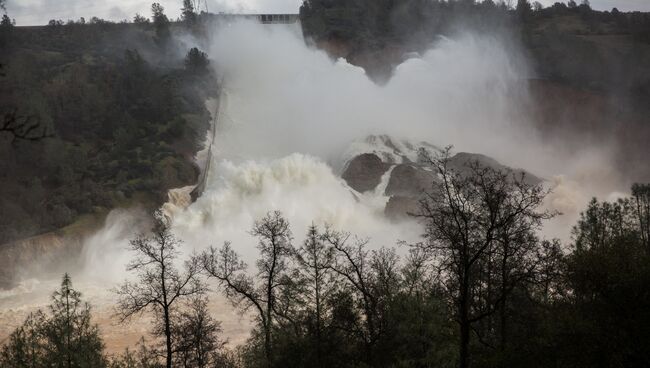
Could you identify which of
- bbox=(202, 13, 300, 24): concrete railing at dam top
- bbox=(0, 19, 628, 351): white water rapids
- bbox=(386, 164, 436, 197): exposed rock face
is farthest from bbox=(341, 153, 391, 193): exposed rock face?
bbox=(202, 13, 300, 24): concrete railing at dam top

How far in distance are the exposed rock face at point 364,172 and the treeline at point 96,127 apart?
17.3 meters

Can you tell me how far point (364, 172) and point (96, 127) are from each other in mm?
34882

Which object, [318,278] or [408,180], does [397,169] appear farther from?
[318,278]

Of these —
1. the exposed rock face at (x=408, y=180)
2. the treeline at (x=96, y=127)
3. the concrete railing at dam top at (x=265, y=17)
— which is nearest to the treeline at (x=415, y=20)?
the concrete railing at dam top at (x=265, y=17)

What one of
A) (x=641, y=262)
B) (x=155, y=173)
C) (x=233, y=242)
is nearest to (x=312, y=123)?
(x=155, y=173)

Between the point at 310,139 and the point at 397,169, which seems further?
the point at 310,139

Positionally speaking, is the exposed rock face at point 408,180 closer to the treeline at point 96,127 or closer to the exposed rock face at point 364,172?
the exposed rock face at point 364,172

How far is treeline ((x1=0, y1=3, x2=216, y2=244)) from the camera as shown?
5509 centimetres

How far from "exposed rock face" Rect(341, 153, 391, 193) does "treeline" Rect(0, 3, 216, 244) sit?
1730 centimetres

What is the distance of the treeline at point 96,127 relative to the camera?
181ft

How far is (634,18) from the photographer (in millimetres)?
104188

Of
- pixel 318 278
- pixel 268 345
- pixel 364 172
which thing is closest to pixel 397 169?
pixel 364 172

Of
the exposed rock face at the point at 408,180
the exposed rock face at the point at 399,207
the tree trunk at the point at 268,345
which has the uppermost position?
the exposed rock face at the point at 408,180

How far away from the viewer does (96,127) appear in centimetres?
7200
